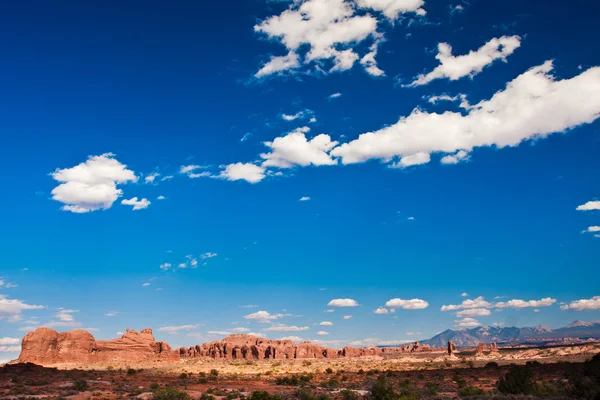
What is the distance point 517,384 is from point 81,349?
107577 mm

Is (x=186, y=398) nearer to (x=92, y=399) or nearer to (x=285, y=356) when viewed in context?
(x=92, y=399)

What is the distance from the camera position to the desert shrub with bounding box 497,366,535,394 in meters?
28.7

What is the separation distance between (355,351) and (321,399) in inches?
5918

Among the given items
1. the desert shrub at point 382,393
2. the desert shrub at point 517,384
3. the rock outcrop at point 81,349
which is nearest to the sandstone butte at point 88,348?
the rock outcrop at point 81,349

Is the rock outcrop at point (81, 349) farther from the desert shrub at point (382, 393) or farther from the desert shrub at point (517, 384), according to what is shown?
the desert shrub at point (517, 384)

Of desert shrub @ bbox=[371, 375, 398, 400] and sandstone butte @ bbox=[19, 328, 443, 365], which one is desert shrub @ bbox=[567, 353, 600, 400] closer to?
desert shrub @ bbox=[371, 375, 398, 400]

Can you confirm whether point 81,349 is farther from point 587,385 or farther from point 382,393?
point 587,385

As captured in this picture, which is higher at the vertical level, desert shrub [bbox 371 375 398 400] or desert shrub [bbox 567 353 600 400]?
desert shrub [bbox 567 353 600 400]

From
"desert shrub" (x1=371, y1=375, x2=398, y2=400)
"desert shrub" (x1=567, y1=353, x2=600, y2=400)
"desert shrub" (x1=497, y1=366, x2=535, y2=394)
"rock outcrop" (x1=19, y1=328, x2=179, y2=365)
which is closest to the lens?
"desert shrub" (x1=567, y1=353, x2=600, y2=400)

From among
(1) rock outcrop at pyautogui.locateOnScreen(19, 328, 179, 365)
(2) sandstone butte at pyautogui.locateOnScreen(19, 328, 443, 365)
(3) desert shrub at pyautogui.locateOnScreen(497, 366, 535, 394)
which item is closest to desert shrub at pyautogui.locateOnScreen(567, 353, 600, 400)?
(3) desert shrub at pyautogui.locateOnScreen(497, 366, 535, 394)

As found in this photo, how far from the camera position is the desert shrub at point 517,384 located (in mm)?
28709

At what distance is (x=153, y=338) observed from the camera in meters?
125

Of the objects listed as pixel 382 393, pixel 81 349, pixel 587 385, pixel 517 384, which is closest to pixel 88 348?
pixel 81 349

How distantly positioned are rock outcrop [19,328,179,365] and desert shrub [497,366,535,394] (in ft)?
336
